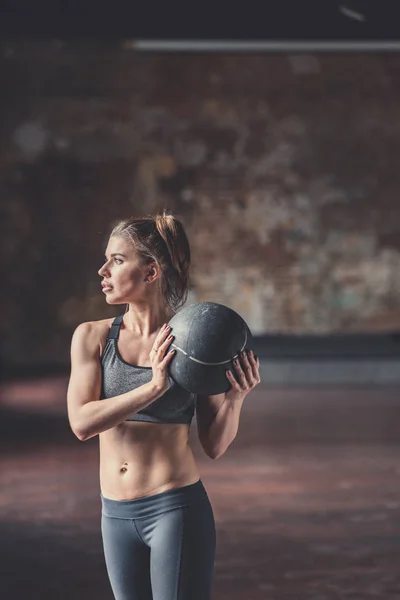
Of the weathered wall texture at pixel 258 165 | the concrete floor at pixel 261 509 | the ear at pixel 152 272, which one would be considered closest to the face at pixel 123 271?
the ear at pixel 152 272

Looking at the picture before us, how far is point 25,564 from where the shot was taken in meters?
5.61

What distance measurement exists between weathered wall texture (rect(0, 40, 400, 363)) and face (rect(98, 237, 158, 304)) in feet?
52.7

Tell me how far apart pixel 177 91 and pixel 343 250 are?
450 centimetres

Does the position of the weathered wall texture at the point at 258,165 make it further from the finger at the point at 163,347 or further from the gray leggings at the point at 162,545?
the finger at the point at 163,347

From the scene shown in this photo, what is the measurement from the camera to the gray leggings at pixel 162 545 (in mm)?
2438

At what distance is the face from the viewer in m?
2.52

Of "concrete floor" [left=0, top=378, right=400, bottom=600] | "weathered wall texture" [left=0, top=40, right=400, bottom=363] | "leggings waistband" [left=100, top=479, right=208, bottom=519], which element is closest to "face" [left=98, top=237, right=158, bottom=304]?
"leggings waistband" [left=100, top=479, right=208, bottom=519]

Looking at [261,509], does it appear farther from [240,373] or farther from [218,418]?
[240,373]

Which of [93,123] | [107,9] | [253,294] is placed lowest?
[253,294]

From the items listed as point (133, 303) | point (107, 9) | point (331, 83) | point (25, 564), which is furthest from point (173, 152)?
point (133, 303)

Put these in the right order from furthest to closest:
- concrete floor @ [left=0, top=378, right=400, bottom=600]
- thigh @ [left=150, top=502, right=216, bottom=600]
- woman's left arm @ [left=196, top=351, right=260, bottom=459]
→ concrete floor @ [left=0, top=378, right=400, bottom=600] < woman's left arm @ [left=196, top=351, right=260, bottom=459] < thigh @ [left=150, top=502, right=216, bottom=600]

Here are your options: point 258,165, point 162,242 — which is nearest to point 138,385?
point 162,242

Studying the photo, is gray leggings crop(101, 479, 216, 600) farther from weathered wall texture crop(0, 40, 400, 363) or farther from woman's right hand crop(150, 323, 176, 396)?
weathered wall texture crop(0, 40, 400, 363)

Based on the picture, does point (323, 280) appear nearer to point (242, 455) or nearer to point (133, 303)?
point (242, 455)
